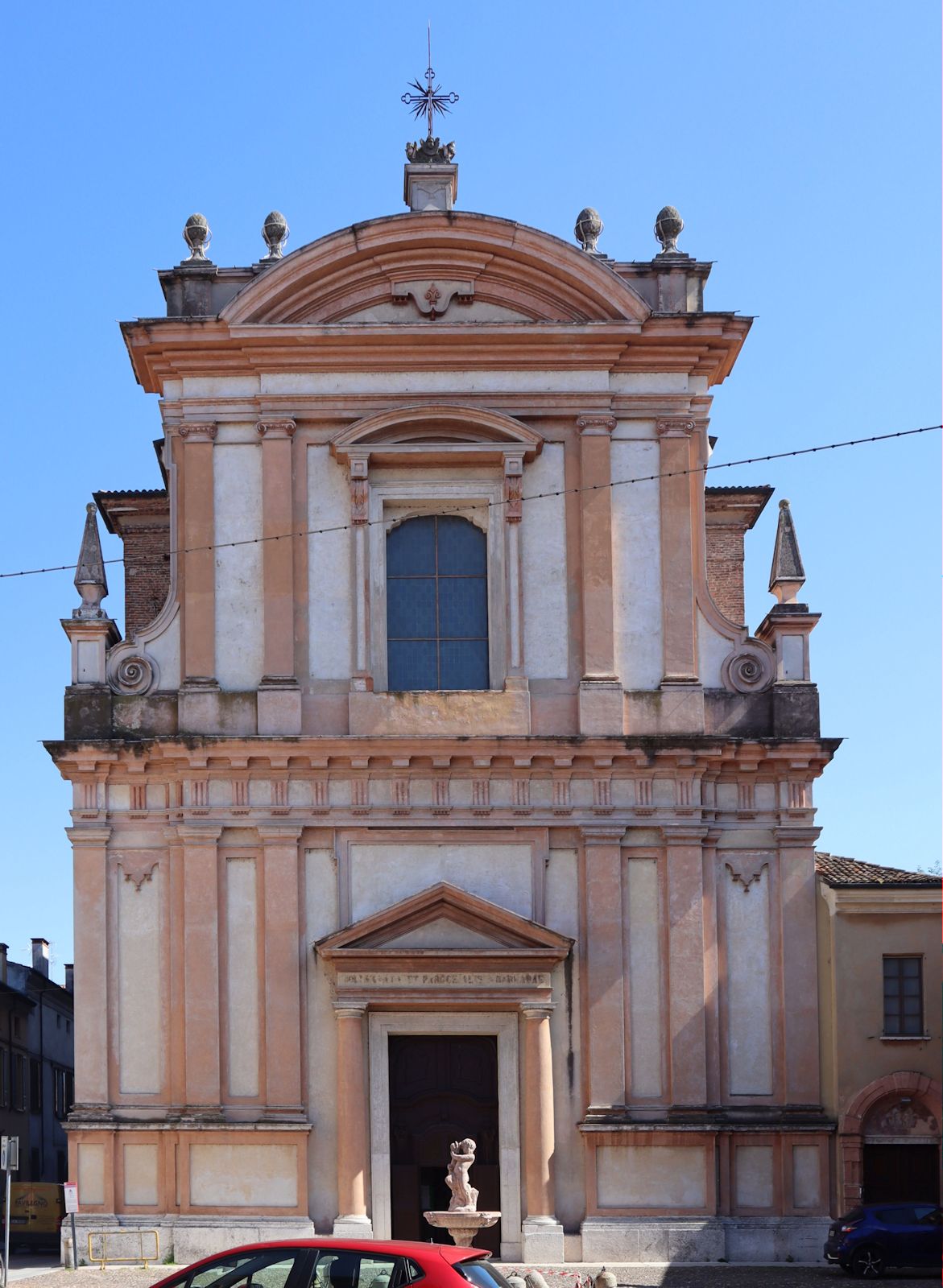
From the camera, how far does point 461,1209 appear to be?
993 inches

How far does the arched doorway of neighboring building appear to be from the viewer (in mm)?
28094

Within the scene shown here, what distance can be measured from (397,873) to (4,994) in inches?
788

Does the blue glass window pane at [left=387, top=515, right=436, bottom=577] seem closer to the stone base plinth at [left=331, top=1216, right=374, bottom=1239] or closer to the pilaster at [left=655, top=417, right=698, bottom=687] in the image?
the pilaster at [left=655, top=417, right=698, bottom=687]

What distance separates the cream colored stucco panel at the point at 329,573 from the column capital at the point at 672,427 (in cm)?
422

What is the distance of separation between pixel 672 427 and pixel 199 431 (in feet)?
20.6

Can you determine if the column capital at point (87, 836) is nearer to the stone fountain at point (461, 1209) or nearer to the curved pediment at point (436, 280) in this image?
the stone fountain at point (461, 1209)

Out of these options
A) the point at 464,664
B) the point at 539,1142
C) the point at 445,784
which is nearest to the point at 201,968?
the point at 445,784

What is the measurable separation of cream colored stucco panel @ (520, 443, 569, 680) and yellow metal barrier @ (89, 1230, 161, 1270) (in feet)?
28.1

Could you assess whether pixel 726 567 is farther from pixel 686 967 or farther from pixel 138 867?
pixel 138 867

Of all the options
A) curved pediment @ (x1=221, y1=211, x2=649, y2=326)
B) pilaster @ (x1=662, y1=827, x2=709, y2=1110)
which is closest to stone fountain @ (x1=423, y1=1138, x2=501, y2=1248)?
pilaster @ (x1=662, y1=827, x2=709, y2=1110)

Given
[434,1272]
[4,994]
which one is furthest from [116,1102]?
[4,994]

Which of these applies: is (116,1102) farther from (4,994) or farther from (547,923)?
(4,994)

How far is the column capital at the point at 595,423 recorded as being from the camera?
29.1 metres

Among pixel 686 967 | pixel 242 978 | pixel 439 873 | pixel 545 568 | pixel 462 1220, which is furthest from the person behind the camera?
pixel 545 568
